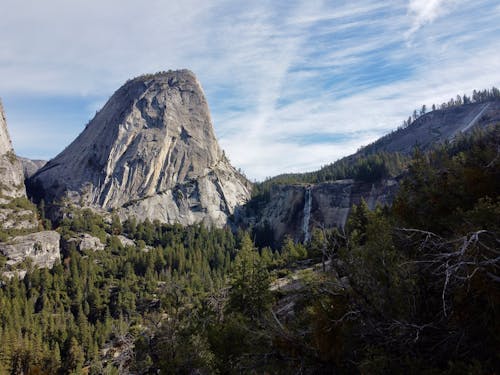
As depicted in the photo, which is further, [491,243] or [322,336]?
[322,336]

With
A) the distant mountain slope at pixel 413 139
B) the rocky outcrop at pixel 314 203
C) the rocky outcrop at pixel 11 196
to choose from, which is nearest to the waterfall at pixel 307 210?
the rocky outcrop at pixel 314 203

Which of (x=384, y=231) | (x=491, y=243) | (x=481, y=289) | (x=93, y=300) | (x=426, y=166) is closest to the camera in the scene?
(x=481, y=289)

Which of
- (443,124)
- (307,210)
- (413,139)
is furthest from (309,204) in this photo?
(443,124)

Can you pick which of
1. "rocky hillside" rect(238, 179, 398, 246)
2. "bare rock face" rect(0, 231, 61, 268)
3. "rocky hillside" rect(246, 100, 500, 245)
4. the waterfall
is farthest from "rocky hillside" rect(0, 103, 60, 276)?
the waterfall

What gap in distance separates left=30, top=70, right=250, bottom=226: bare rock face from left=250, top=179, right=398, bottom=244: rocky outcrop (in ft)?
89.6

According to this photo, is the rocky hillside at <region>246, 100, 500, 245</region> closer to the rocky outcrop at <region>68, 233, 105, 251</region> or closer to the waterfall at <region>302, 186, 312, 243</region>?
the waterfall at <region>302, 186, 312, 243</region>

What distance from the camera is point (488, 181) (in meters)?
10.3

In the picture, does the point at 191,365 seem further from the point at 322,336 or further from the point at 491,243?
the point at 491,243

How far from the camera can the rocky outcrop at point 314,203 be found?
4274 inches

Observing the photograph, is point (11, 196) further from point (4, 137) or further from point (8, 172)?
point (4, 137)

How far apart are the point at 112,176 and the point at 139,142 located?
17.1 meters

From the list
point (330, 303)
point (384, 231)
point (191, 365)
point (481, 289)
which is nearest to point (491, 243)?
point (481, 289)

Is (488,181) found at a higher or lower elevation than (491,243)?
higher

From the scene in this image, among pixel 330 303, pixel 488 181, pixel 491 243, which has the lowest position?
pixel 330 303
